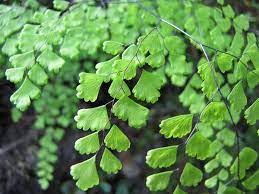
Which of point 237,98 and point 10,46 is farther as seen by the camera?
point 10,46

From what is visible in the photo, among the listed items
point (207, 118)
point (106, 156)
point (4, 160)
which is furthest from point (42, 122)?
point (207, 118)

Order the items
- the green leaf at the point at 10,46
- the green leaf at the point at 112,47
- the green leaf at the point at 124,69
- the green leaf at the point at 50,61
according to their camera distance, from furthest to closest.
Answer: the green leaf at the point at 10,46 < the green leaf at the point at 50,61 < the green leaf at the point at 112,47 < the green leaf at the point at 124,69

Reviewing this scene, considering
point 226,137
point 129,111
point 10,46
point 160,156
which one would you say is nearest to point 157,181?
point 160,156

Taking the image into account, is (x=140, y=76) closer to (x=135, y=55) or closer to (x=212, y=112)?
(x=135, y=55)

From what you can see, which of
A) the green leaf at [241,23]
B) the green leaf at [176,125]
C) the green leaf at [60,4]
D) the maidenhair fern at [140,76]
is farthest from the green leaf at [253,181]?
the green leaf at [60,4]

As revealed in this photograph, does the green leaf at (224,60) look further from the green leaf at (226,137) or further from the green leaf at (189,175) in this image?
the green leaf at (226,137)

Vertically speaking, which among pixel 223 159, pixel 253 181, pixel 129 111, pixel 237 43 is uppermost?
pixel 129 111

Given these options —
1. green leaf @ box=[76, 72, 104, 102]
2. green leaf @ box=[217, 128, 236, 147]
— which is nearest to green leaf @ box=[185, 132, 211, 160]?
green leaf @ box=[76, 72, 104, 102]
